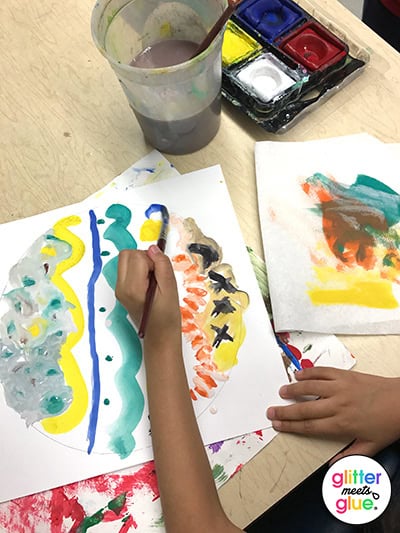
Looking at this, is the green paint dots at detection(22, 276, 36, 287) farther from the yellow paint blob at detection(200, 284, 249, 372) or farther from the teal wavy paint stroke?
the yellow paint blob at detection(200, 284, 249, 372)

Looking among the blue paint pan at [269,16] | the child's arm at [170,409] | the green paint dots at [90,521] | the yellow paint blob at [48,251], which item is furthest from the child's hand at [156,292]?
the blue paint pan at [269,16]

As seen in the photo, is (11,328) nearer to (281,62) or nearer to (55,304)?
(55,304)

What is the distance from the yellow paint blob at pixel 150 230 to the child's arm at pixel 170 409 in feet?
0.13

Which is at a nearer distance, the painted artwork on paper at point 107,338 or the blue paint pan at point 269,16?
the painted artwork on paper at point 107,338

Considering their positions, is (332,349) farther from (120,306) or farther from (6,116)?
(6,116)

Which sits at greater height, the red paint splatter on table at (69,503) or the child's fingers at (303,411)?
the child's fingers at (303,411)

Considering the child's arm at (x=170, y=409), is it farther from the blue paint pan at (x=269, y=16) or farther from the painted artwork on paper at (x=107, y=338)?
the blue paint pan at (x=269, y=16)

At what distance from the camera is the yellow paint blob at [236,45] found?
2.49 feet

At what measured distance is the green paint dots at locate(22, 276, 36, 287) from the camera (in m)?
0.71

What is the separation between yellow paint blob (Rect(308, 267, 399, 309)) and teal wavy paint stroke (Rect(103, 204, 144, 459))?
0.23 metres

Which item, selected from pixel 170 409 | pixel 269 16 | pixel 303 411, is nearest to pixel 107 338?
pixel 170 409

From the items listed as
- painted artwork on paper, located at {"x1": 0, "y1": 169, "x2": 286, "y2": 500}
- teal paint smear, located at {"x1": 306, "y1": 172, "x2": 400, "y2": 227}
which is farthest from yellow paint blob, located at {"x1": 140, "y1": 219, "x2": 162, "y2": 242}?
teal paint smear, located at {"x1": 306, "y1": 172, "x2": 400, "y2": 227}

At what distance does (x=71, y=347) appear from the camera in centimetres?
67

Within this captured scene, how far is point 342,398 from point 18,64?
694mm
